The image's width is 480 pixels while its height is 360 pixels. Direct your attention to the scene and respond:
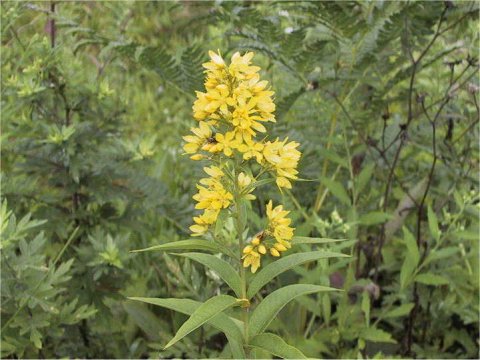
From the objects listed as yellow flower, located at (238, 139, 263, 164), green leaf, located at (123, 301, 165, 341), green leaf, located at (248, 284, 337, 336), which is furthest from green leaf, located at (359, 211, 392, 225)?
yellow flower, located at (238, 139, 263, 164)

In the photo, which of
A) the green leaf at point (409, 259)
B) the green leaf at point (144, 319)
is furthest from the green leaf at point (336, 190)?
the green leaf at point (144, 319)

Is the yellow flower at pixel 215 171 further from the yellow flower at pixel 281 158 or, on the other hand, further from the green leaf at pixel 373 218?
the green leaf at pixel 373 218

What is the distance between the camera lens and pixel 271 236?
1249 millimetres

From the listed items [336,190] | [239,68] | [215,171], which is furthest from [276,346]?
[336,190]

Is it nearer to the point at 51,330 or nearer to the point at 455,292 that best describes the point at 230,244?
the point at 51,330

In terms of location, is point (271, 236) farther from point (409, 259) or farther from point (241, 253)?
point (409, 259)

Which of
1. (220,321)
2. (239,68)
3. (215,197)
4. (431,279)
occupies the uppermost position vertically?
(239,68)

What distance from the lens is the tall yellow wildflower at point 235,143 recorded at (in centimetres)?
113

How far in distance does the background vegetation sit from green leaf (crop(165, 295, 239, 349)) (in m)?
0.68

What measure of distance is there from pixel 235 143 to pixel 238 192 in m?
0.10

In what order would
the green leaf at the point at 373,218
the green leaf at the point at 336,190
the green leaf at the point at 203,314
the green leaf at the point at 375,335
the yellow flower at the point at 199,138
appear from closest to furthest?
the green leaf at the point at 203,314, the yellow flower at the point at 199,138, the green leaf at the point at 375,335, the green leaf at the point at 373,218, the green leaf at the point at 336,190

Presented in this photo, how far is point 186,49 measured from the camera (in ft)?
6.89

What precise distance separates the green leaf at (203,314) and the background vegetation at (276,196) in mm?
676

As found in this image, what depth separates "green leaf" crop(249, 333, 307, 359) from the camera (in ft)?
3.77
